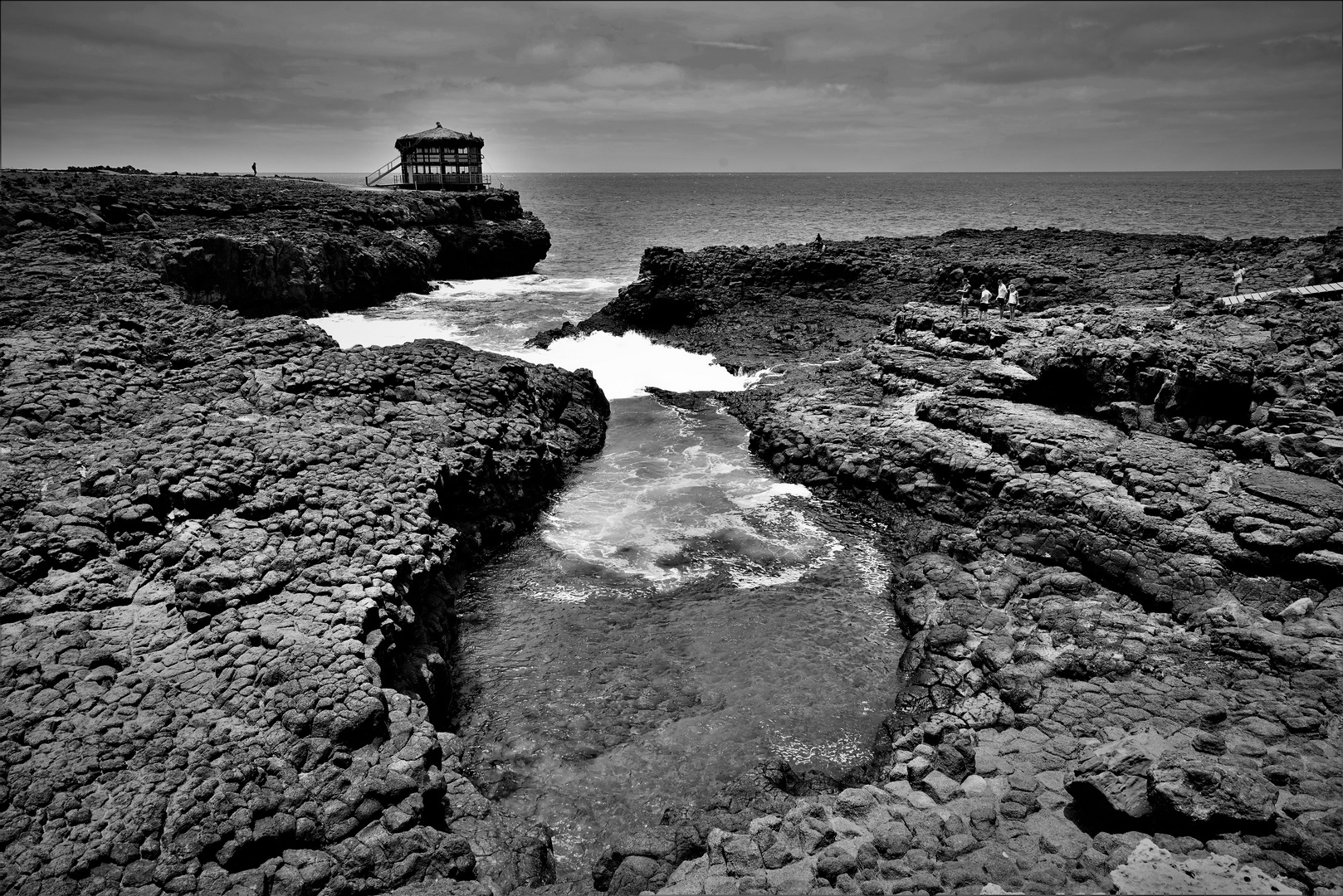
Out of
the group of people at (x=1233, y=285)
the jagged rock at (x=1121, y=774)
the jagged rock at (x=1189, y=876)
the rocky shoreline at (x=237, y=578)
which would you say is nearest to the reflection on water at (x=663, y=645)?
the rocky shoreline at (x=237, y=578)

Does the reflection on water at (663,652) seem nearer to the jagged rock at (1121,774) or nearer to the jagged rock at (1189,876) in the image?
the jagged rock at (1121,774)

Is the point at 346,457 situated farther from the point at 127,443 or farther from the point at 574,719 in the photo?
the point at 574,719

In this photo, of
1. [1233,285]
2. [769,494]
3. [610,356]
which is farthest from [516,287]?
[1233,285]

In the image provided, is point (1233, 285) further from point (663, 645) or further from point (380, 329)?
point (380, 329)

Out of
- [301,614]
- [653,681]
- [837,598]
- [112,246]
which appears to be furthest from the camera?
[112,246]

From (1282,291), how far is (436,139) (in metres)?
61.1

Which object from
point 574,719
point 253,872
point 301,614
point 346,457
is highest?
point 346,457

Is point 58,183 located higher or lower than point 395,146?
lower

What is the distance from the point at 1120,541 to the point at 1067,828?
8.11 metres

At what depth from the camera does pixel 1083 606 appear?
1466 centimetres

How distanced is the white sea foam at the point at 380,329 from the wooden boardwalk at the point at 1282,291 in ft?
116

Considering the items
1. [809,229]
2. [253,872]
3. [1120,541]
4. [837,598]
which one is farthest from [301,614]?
[809,229]

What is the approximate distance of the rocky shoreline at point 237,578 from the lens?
9.41 meters

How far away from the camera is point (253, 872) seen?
8.94 metres
